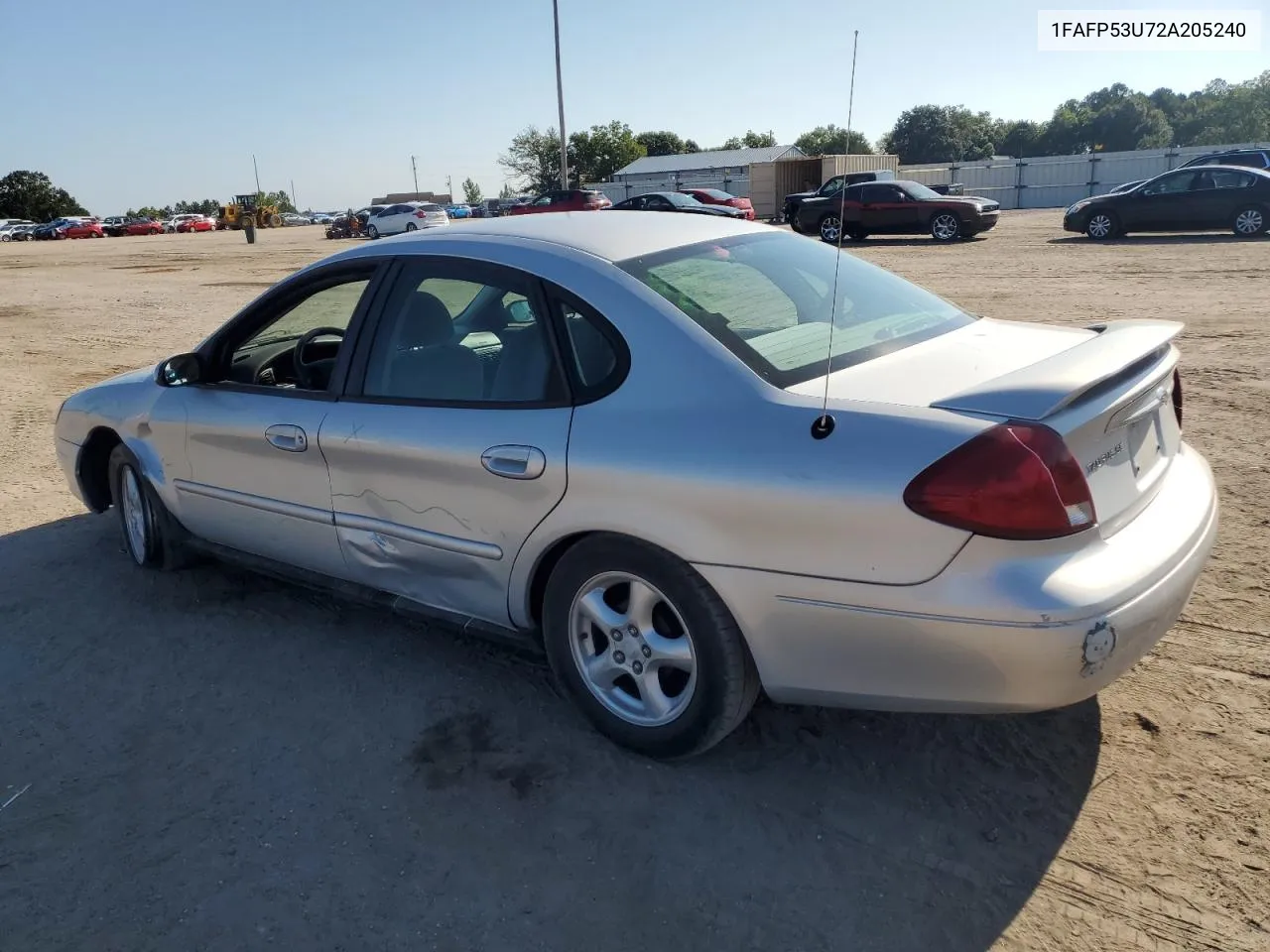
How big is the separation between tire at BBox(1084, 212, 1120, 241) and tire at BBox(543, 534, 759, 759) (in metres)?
21.3

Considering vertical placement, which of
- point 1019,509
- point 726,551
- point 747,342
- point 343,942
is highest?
point 747,342

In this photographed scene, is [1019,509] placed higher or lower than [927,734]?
higher

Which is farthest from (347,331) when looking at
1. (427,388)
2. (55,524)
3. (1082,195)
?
(1082,195)

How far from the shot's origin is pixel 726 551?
2621 mm

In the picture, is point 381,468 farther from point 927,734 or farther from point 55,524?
point 55,524

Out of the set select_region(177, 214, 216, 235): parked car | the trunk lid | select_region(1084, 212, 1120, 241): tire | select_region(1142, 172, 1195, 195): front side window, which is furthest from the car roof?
select_region(177, 214, 216, 235): parked car

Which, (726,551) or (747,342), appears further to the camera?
(747,342)

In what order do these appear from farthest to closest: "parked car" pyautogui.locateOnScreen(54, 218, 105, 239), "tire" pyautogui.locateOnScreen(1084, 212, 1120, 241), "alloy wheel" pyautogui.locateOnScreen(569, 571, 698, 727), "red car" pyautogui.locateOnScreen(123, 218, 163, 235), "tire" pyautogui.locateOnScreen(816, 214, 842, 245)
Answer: "red car" pyautogui.locateOnScreen(123, 218, 163, 235) < "parked car" pyautogui.locateOnScreen(54, 218, 105, 239) < "tire" pyautogui.locateOnScreen(816, 214, 842, 245) < "tire" pyautogui.locateOnScreen(1084, 212, 1120, 241) < "alloy wheel" pyautogui.locateOnScreen(569, 571, 698, 727)

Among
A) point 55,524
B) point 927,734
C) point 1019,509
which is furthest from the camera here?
point 55,524

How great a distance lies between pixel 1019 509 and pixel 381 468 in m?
2.12

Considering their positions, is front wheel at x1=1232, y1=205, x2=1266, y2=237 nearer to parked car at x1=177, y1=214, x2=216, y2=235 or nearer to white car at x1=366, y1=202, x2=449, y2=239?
white car at x1=366, y1=202, x2=449, y2=239

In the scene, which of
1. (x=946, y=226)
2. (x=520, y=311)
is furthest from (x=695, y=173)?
(x=520, y=311)

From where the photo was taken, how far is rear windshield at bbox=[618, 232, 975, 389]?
2891 mm

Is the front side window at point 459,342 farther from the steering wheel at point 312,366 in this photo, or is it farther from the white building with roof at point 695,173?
the white building with roof at point 695,173
